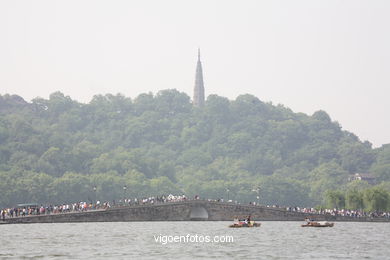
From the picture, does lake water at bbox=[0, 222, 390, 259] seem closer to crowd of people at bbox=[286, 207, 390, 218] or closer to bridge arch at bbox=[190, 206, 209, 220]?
A: crowd of people at bbox=[286, 207, 390, 218]

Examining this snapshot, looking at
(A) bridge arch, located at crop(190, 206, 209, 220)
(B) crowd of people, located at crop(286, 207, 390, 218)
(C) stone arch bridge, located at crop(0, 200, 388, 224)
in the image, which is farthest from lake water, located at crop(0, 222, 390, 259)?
(A) bridge arch, located at crop(190, 206, 209, 220)

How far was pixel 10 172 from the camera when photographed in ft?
625

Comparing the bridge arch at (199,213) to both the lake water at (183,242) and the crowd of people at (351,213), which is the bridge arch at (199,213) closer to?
the crowd of people at (351,213)

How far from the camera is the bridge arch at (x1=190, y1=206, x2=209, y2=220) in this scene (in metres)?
150

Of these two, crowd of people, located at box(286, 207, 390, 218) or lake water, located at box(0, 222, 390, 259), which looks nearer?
lake water, located at box(0, 222, 390, 259)

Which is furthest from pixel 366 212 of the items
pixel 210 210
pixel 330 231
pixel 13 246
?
pixel 13 246

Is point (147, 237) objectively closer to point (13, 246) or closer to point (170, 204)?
point (13, 246)

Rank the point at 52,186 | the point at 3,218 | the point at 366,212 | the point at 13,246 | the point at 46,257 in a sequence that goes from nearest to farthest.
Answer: the point at 46,257 < the point at 13,246 < the point at 3,218 < the point at 366,212 < the point at 52,186

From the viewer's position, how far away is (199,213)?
152 meters

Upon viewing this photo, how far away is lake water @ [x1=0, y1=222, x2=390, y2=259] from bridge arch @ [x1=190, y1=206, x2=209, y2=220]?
73.7 feet

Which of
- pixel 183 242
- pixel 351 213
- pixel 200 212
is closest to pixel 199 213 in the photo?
pixel 200 212

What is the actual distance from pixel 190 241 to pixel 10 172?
97.2 metres

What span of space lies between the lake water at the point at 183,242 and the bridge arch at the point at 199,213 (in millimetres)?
22462

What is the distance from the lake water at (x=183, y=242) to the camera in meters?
87.2
